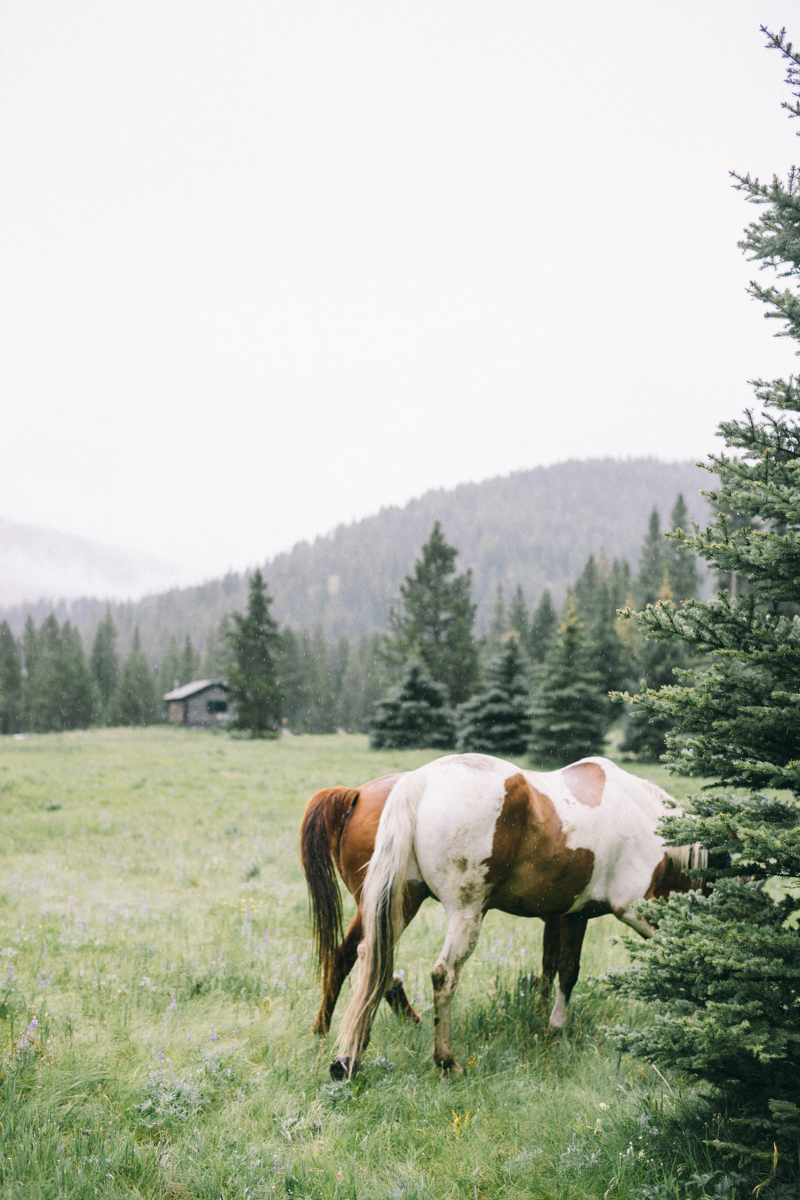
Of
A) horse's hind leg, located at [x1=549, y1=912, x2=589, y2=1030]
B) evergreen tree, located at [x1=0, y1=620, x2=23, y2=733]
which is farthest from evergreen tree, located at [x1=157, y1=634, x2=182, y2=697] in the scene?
horse's hind leg, located at [x1=549, y1=912, x2=589, y2=1030]

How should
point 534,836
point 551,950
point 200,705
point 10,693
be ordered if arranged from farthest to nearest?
point 10,693 → point 200,705 → point 551,950 → point 534,836

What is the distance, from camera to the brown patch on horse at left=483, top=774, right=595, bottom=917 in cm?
434

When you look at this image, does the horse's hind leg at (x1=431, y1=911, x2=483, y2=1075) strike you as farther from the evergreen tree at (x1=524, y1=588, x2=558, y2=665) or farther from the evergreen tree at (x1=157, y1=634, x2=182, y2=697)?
the evergreen tree at (x1=157, y1=634, x2=182, y2=697)

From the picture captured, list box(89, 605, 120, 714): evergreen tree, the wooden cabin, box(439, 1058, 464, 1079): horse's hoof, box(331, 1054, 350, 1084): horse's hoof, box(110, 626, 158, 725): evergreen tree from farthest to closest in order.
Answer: box(89, 605, 120, 714): evergreen tree < box(110, 626, 158, 725): evergreen tree < the wooden cabin < box(439, 1058, 464, 1079): horse's hoof < box(331, 1054, 350, 1084): horse's hoof

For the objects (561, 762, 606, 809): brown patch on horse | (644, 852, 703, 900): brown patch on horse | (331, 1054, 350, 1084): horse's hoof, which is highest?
(561, 762, 606, 809): brown patch on horse

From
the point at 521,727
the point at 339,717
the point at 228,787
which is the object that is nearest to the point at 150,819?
the point at 228,787

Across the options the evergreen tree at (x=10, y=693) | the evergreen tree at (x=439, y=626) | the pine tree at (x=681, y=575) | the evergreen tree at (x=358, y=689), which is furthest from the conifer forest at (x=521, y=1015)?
the evergreen tree at (x=10, y=693)

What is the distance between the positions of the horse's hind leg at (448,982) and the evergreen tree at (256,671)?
37.5 metres

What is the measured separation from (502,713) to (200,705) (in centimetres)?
4605

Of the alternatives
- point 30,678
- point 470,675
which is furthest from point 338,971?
point 30,678

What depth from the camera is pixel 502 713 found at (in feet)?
94.1

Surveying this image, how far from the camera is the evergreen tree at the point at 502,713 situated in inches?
1123

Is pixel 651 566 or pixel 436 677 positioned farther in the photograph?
pixel 651 566

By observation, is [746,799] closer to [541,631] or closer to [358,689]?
[541,631]
